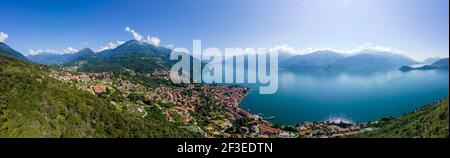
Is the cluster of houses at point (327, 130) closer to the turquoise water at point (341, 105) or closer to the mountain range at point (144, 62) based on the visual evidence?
the turquoise water at point (341, 105)

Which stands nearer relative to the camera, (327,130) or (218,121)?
(327,130)

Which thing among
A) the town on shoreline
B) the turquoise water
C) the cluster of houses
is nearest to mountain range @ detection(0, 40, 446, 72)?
the town on shoreline

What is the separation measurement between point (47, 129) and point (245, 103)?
38.0 metres

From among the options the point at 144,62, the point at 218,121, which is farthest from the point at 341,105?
the point at 144,62

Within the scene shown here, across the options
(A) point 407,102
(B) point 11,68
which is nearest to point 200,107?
(B) point 11,68

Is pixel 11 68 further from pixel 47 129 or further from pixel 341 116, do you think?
pixel 341 116

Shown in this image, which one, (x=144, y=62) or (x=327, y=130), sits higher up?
(x=144, y=62)

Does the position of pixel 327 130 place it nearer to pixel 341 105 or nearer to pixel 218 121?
pixel 218 121

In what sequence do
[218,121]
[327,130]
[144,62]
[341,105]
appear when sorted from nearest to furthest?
1. [327,130]
2. [218,121]
3. [341,105]
4. [144,62]

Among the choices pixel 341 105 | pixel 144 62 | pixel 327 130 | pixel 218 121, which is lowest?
pixel 327 130

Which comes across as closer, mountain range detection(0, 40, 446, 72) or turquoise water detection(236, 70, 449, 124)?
Result: turquoise water detection(236, 70, 449, 124)

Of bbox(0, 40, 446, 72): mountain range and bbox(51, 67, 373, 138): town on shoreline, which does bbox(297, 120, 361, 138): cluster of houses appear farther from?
bbox(0, 40, 446, 72): mountain range

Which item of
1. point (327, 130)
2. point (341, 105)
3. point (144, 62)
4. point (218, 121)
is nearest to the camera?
point (327, 130)
